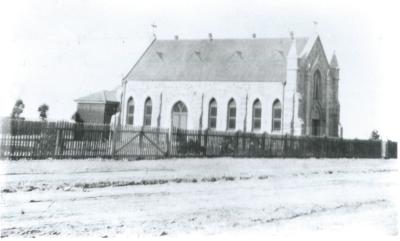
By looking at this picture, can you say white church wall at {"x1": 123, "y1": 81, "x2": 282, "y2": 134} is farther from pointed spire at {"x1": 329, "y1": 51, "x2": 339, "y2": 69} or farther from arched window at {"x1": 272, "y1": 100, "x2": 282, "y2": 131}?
pointed spire at {"x1": 329, "y1": 51, "x2": 339, "y2": 69}

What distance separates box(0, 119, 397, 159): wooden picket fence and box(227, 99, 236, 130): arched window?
10.6m

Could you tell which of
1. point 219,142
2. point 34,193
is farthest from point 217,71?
point 34,193

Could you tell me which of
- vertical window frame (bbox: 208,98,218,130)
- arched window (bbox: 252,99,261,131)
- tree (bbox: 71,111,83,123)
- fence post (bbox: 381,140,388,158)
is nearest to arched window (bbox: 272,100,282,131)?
arched window (bbox: 252,99,261,131)

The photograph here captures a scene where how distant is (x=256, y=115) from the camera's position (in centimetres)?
4372

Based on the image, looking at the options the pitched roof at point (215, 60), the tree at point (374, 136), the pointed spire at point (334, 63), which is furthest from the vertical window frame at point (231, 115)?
the tree at point (374, 136)

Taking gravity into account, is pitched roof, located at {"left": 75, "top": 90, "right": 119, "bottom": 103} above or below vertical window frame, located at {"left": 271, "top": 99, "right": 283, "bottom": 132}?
above

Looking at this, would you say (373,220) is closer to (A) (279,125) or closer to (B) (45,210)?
(B) (45,210)

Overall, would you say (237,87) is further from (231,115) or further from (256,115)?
(256,115)

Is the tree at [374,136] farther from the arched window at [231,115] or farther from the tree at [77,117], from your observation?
the tree at [77,117]

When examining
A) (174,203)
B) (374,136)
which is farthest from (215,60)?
(174,203)

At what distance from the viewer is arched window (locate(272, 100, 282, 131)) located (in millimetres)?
42469

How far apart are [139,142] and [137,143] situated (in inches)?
4.0

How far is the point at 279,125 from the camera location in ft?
139

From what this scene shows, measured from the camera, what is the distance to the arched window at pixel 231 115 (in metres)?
44.5
